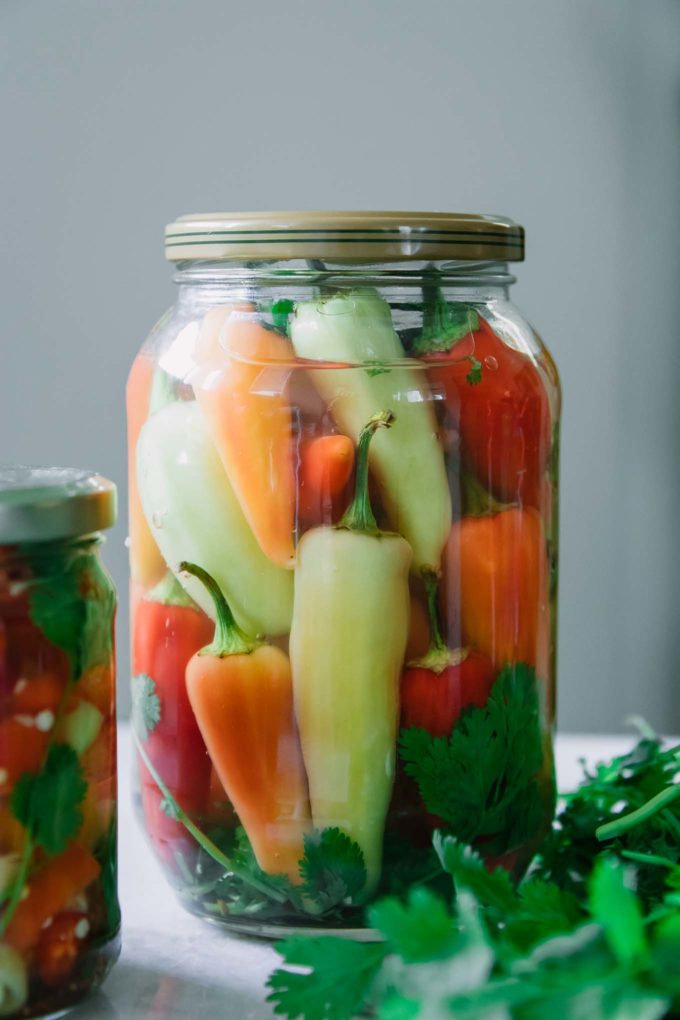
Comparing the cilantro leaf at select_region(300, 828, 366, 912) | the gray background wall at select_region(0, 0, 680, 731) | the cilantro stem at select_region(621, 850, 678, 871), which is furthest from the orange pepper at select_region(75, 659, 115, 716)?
the gray background wall at select_region(0, 0, 680, 731)

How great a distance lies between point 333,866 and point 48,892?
120mm

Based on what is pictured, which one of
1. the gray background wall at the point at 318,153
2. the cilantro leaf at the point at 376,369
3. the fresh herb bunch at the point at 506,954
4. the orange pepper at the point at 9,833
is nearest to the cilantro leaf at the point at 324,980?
the fresh herb bunch at the point at 506,954

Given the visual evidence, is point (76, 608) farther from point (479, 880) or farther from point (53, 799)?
point (479, 880)

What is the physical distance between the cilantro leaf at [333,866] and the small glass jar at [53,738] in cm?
8

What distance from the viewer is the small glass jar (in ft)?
1.53

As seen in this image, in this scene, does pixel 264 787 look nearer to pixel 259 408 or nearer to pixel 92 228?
pixel 259 408

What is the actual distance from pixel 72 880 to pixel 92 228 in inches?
36.8

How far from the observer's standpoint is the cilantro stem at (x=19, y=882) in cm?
47

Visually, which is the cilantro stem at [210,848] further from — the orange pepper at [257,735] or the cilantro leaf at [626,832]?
the cilantro leaf at [626,832]

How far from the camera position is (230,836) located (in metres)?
0.56

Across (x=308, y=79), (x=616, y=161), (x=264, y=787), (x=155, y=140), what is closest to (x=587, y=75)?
(x=616, y=161)

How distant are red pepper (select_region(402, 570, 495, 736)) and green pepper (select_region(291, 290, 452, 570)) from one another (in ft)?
0.08

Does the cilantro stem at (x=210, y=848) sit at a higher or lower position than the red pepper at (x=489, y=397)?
lower

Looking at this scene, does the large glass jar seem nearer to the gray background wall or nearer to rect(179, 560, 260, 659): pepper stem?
rect(179, 560, 260, 659): pepper stem
